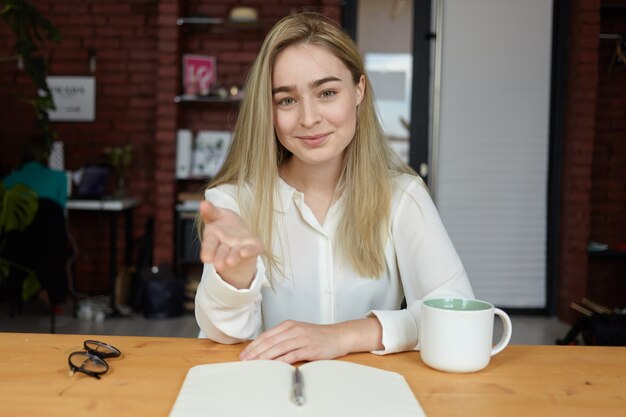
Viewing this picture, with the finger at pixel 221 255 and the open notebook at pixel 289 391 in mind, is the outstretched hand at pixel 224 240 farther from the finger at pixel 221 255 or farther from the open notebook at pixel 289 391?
the open notebook at pixel 289 391

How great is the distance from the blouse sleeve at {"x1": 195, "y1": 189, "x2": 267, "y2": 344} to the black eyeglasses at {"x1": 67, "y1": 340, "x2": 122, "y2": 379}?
18 centimetres

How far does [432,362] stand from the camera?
106cm

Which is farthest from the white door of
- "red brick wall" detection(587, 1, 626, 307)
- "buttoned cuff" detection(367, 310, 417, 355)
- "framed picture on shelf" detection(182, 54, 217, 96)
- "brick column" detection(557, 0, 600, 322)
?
"buttoned cuff" detection(367, 310, 417, 355)

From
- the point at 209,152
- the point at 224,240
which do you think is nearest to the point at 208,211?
the point at 224,240

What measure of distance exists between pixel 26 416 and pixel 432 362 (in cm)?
57

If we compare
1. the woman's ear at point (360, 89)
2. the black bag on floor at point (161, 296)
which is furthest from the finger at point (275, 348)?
the black bag on floor at point (161, 296)

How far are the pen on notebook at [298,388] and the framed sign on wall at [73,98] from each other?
494 centimetres

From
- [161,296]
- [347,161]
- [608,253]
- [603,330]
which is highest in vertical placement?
[347,161]

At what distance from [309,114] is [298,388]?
702mm

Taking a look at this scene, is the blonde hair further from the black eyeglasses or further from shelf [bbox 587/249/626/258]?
shelf [bbox 587/249/626/258]

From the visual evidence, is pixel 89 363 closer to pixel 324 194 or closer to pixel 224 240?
pixel 224 240

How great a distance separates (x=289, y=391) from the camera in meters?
0.91

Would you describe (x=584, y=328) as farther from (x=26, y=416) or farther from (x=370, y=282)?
(x=26, y=416)

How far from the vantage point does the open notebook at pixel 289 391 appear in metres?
0.85
